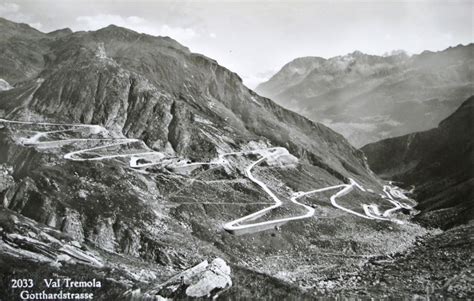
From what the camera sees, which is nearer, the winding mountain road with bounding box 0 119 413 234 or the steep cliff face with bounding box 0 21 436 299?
the steep cliff face with bounding box 0 21 436 299

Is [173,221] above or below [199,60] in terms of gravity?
below

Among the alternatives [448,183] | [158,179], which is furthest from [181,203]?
[448,183]

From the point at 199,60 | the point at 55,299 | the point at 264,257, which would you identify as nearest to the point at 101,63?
the point at 199,60

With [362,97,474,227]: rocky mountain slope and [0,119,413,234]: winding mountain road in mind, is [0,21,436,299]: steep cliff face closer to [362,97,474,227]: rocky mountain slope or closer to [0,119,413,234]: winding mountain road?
[0,119,413,234]: winding mountain road

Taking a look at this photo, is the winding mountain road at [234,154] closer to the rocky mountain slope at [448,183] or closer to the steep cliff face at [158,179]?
the steep cliff face at [158,179]

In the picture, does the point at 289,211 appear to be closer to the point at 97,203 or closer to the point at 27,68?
the point at 97,203

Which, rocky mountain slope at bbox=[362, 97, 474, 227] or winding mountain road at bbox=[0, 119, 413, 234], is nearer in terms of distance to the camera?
winding mountain road at bbox=[0, 119, 413, 234]

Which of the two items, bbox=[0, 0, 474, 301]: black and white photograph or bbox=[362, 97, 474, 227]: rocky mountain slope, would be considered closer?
bbox=[0, 0, 474, 301]: black and white photograph

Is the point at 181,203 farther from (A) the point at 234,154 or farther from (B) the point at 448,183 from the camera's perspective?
(B) the point at 448,183
